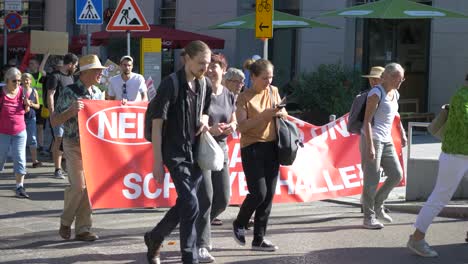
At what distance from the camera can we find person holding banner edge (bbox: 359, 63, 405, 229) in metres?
8.89

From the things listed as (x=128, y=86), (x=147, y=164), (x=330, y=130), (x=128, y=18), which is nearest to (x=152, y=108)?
(x=147, y=164)

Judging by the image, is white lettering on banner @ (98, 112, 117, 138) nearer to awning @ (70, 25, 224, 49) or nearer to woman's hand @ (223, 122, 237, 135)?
woman's hand @ (223, 122, 237, 135)

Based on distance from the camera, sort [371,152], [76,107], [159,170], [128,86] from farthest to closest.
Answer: [128,86], [371,152], [76,107], [159,170]

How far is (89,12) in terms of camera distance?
14.1m

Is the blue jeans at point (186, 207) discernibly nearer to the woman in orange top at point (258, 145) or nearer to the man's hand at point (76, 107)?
the woman in orange top at point (258, 145)

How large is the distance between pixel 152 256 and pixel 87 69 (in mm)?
2110

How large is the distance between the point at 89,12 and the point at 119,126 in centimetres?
530

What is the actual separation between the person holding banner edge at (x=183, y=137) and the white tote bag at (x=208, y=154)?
6cm

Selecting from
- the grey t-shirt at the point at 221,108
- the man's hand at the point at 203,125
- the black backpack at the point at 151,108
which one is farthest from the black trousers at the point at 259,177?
the black backpack at the point at 151,108

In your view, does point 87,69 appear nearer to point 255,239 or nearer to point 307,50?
point 255,239

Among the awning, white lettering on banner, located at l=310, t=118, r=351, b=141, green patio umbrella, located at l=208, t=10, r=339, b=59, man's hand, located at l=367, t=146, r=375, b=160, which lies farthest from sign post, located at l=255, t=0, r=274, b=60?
the awning

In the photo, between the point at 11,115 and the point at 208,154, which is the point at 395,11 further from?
the point at 208,154

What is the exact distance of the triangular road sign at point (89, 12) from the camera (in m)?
14.1

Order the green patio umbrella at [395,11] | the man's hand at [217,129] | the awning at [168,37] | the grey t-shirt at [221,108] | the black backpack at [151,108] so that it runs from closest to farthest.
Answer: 1. the black backpack at [151,108]
2. the man's hand at [217,129]
3. the grey t-shirt at [221,108]
4. the green patio umbrella at [395,11]
5. the awning at [168,37]
